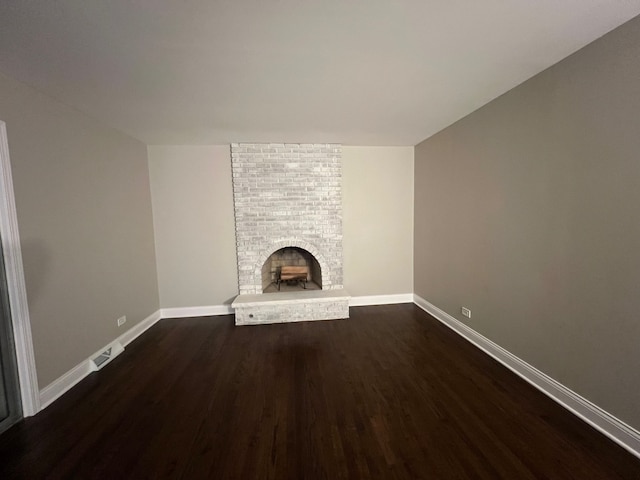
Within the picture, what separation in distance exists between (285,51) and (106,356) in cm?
330

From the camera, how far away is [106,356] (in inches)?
103

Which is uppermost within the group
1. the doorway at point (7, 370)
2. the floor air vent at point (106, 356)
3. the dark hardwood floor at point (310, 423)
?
the doorway at point (7, 370)

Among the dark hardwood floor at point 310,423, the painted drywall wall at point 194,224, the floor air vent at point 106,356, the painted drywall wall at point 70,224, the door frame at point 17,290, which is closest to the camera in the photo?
the dark hardwood floor at point 310,423

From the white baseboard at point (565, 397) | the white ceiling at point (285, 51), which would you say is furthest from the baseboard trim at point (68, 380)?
the white baseboard at point (565, 397)

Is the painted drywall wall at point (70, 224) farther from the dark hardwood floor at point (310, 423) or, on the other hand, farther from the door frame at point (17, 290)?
the dark hardwood floor at point (310, 423)

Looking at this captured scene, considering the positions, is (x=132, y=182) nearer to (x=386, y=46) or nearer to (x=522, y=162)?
(x=386, y=46)

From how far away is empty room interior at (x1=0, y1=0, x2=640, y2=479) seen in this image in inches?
57.2

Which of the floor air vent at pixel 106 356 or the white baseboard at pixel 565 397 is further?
the floor air vent at pixel 106 356

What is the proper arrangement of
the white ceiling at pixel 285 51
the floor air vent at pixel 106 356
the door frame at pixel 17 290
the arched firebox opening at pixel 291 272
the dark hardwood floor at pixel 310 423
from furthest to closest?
the arched firebox opening at pixel 291 272, the floor air vent at pixel 106 356, the door frame at pixel 17 290, the dark hardwood floor at pixel 310 423, the white ceiling at pixel 285 51

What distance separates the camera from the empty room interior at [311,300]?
4.77ft

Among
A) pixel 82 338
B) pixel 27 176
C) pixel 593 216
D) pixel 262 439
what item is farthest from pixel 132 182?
pixel 593 216

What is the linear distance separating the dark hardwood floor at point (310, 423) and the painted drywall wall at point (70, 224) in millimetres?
509

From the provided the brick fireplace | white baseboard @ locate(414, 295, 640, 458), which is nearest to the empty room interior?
white baseboard @ locate(414, 295, 640, 458)

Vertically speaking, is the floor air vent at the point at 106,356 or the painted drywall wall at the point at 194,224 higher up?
the painted drywall wall at the point at 194,224
